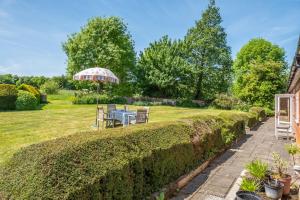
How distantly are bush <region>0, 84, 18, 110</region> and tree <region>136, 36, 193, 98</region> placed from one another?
18.0m

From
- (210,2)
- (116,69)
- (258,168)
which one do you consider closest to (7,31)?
(116,69)

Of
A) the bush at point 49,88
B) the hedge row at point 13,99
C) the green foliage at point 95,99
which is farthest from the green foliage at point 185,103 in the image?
the hedge row at point 13,99

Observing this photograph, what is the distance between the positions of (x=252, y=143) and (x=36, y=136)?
28.7 ft

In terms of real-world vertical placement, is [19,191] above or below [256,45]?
below

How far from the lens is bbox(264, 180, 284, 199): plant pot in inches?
167

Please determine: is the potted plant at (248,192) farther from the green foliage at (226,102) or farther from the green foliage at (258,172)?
the green foliage at (226,102)

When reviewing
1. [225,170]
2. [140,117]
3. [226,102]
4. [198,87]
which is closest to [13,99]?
[140,117]

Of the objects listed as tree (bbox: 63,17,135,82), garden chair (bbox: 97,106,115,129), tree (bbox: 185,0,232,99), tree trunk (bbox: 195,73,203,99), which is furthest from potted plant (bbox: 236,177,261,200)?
tree trunk (bbox: 195,73,203,99)

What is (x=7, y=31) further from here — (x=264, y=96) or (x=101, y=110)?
(x=264, y=96)

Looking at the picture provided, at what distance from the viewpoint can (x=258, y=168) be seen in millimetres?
4777

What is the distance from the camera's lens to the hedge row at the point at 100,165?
7.93ft

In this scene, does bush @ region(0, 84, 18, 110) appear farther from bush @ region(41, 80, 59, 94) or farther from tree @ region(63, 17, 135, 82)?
bush @ region(41, 80, 59, 94)

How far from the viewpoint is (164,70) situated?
105 ft

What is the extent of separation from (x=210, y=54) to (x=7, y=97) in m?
26.0
